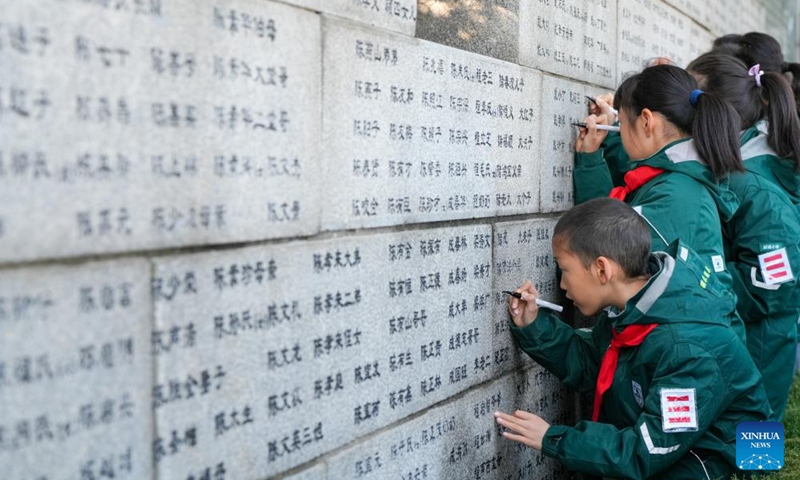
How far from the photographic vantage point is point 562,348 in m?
3.10

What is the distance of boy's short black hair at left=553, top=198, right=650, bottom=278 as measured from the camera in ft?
8.84

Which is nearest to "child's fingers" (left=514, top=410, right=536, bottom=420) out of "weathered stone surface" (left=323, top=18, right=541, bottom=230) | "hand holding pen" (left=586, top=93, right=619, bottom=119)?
"weathered stone surface" (left=323, top=18, right=541, bottom=230)

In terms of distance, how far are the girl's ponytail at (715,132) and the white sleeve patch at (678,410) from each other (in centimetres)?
99

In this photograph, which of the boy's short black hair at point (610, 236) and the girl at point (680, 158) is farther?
the girl at point (680, 158)

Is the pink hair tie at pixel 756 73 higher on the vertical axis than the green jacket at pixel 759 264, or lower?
higher

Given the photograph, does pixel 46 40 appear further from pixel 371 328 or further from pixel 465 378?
pixel 465 378

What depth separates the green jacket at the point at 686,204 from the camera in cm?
301

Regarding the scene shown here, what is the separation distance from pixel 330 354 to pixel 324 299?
0.50 feet

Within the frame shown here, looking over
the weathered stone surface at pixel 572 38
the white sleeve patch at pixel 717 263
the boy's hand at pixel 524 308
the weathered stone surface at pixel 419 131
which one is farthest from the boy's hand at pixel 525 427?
the weathered stone surface at pixel 572 38

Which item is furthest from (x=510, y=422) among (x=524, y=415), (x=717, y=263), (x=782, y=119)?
(x=782, y=119)

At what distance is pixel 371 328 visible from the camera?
7.69 ft

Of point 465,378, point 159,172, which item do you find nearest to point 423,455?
point 465,378

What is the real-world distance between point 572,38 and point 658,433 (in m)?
1.86

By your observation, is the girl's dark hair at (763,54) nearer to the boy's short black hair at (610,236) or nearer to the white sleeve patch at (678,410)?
the boy's short black hair at (610,236)
